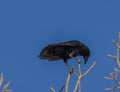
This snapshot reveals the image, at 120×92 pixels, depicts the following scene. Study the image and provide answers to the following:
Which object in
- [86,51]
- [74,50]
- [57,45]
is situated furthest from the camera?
[86,51]

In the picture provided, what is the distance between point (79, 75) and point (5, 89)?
1.21 metres

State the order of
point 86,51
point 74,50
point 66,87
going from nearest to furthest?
1. point 66,87
2. point 74,50
3. point 86,51

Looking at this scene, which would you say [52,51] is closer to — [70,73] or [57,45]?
[57,45]

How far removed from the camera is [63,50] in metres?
7.13

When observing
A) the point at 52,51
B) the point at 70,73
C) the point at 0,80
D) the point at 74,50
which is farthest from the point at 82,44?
the point at 0,80

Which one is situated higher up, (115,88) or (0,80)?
(0,80)

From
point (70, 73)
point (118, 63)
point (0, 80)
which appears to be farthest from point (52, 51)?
point (0, 80)

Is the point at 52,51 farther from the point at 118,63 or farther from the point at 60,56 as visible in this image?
the point at 118,63

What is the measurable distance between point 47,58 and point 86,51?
45.7 inches

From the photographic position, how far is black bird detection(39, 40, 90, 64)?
21.8 ft

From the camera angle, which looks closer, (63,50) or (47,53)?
(47,53)

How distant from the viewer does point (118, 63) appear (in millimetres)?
5523

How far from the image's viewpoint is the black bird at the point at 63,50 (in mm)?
6633

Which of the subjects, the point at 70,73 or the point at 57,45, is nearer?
the point at 70,73
